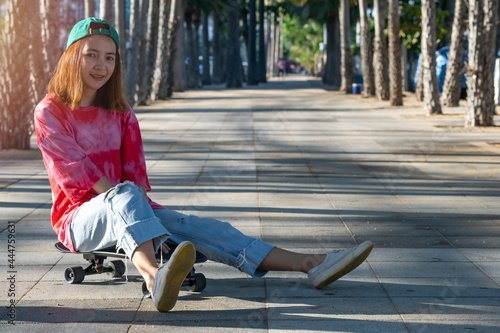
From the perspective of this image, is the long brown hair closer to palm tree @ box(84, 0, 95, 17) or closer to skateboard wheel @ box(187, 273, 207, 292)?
skateboard wheel @ box(187, 273, 207, 292)

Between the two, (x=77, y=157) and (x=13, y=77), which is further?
(x=13, y=77)

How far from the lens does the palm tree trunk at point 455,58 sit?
1861 cm

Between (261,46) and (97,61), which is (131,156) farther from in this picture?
(261,46)

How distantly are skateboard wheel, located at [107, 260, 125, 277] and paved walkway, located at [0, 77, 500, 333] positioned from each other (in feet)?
0.17

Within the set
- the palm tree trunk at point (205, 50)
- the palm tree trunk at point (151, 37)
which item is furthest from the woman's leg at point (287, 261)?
the palm tree trunk at point (205, 50)

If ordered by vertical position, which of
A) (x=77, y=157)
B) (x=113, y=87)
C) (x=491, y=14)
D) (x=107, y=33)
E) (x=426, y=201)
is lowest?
(x=426, y=201)

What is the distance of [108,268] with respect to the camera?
445 cm

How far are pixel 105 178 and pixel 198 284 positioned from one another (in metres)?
0.80

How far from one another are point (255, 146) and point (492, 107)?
17.4 feet

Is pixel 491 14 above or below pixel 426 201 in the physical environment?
above

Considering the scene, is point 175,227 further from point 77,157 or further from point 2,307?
point 2,307

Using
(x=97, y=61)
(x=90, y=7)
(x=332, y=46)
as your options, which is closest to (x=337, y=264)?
(x=97, y=61)

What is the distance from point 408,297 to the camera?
4.04 m

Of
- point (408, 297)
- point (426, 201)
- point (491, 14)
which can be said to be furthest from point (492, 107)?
point (408, 297)
